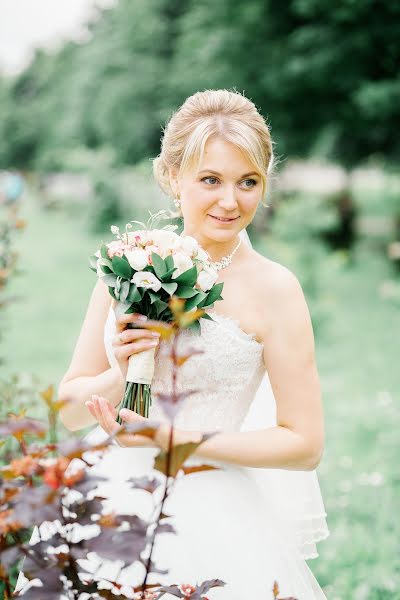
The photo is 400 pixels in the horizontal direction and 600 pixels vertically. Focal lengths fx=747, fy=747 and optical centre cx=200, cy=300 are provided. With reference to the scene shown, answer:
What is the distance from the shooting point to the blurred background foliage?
498 cm

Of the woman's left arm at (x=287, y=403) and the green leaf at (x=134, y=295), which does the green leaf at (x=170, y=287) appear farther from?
the woman's left arm at (x=287, y=403)

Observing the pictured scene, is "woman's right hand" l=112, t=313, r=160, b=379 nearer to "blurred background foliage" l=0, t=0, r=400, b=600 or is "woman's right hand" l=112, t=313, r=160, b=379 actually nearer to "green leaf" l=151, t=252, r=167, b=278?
"green leaf" l=151, t=252, r=167, b=278

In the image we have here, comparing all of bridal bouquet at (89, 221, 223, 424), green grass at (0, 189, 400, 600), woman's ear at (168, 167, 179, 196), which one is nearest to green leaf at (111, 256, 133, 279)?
bridal bouquet at (89, 221, 223, 424)

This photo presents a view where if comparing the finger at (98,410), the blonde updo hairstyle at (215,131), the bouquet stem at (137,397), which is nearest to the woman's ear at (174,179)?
the blonde updo hairstyle at (215,131)

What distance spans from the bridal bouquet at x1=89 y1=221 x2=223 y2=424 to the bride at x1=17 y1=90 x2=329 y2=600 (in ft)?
0.20

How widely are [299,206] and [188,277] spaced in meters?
8.66

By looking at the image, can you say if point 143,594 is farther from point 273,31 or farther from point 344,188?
point 344,188

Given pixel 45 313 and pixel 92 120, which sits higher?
pixel 92 120

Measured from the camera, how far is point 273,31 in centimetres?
1616

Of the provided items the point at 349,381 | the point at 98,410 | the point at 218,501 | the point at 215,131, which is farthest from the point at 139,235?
the point at 349,381

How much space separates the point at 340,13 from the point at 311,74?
1.35 m

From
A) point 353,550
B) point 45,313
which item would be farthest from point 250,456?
point 45,313

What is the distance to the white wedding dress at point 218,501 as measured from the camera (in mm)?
2199

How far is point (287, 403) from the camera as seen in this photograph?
7.49 feet
